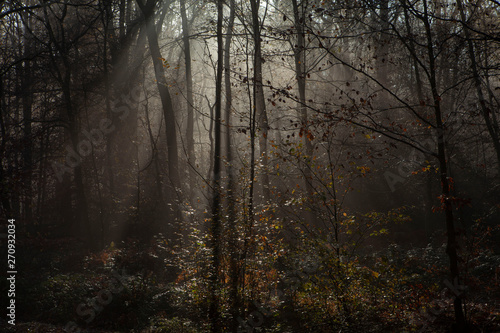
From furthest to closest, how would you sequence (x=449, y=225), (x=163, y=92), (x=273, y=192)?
(x=163, y=92) < (x=273, y=192) < (x=449, y=225)

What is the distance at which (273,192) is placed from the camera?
7148mm

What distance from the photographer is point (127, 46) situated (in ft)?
57.9

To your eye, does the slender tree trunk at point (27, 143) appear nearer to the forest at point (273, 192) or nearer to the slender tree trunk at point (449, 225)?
the forest at point (273, 192)

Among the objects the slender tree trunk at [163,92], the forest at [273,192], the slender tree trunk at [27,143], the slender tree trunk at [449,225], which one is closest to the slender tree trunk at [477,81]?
the forest at [273,192]

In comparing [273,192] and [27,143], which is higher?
[27,143]

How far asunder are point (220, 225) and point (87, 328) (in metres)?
3.97

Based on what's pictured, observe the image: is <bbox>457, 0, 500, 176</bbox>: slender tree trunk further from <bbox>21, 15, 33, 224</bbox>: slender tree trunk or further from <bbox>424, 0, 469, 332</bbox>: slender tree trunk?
<bbox>21, 15, 33, 224</bbox>: slender tree trunk

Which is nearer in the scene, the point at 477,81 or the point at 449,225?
the point at 449,225

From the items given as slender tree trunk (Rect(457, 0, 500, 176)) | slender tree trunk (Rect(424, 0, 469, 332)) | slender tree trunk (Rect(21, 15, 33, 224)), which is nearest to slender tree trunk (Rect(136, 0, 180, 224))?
slender tree trunk (Rect(21, 15, 33, 224))

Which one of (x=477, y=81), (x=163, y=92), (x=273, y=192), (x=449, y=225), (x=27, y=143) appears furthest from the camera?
(x=163, y=92)

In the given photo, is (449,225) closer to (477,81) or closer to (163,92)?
(477,81)

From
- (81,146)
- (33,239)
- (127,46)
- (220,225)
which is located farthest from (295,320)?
(127,46)

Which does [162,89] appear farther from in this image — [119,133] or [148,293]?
Answer: [148,293]

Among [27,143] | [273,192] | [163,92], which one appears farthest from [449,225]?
[27,143]
